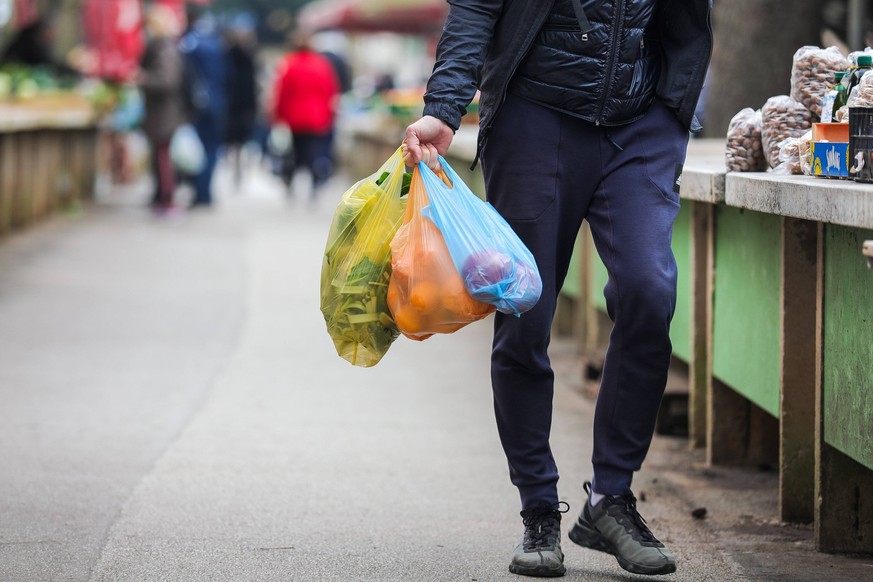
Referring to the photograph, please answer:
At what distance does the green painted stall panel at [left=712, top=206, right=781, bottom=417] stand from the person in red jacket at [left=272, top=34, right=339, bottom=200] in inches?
546

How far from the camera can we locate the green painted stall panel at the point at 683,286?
5.64m

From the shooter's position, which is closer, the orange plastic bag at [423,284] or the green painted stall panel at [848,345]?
the orange plastic bag at [423,284]

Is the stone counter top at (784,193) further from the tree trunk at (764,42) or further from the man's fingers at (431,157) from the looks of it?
the tree trunk at (764,42)

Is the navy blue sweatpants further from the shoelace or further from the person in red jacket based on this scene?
the person in red jacket

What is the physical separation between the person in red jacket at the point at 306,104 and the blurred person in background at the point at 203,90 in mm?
1492

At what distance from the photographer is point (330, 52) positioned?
24.2 metres

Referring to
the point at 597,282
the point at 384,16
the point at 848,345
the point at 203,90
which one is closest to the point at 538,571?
the point at 848,345

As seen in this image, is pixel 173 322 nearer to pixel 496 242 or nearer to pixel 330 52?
pixel 496 242

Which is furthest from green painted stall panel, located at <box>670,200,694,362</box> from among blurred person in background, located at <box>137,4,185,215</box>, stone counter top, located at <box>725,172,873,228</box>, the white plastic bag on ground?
the white plastic bag on ground

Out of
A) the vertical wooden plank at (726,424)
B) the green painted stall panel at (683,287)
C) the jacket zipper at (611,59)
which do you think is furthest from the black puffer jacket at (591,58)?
the green painted stall panel at (683,287)

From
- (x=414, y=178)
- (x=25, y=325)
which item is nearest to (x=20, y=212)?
(x=25, y=325)

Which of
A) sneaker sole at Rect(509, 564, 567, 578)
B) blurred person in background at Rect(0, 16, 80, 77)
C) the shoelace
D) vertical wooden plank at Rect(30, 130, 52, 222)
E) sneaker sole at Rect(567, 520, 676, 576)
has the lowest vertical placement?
sneaker sole at Rect(509, 564, 567, 578)

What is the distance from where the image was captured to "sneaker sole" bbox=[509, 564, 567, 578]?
A: 3.80 m

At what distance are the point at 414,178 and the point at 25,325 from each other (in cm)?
524
